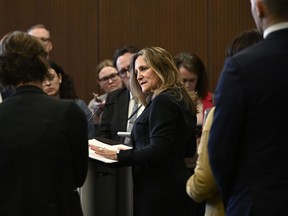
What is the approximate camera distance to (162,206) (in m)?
3.20

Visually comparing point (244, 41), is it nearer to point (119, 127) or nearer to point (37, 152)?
point (37, 152)

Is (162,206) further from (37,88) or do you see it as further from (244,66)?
(244,66)

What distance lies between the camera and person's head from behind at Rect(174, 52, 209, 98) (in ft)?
15.3

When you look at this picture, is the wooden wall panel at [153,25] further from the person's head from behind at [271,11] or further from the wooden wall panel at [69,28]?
the person's head from behind at [271,11]

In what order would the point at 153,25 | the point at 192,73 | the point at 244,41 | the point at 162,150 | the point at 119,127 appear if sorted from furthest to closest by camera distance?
the point at 153,25
the point at 192,73
the point at 119,127
the point at 162,150
the point at 244,41

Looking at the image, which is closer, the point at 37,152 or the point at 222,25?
the point at 37,152

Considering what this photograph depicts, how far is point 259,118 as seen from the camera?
1.91 meters

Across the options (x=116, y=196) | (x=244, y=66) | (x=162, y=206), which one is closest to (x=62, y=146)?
(x=244, y=66)

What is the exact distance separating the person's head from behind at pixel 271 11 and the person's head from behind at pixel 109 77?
11.9 ft

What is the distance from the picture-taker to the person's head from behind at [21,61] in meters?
2.32

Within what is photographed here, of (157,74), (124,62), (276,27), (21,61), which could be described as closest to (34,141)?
(21,61)

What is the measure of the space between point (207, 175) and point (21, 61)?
80 centimetres

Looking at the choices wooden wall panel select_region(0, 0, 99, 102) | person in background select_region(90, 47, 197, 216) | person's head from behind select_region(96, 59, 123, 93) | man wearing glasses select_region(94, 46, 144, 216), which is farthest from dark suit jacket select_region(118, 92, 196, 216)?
wooden wall panel select_region(0, 0, 99, 102)

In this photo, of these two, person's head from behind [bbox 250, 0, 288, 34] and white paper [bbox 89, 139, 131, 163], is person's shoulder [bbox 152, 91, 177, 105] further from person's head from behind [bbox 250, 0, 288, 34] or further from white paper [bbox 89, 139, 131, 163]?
person's head from behind [bbox 250, 0, 288, 34]
